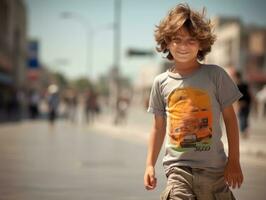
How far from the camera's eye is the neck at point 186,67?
397 cm

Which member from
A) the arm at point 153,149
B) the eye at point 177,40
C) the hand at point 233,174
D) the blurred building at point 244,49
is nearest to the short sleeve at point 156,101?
the arm at point 153,149

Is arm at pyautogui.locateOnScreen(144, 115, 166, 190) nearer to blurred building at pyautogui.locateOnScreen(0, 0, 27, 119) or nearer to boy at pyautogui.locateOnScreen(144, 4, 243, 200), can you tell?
boy at pyautogui.locateOnScreen(144, 4, 243, 200)

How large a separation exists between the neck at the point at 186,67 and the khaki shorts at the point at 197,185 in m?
0.54

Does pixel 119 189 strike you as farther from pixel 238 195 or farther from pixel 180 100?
pixel 180 100

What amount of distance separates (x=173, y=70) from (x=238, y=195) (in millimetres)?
4570

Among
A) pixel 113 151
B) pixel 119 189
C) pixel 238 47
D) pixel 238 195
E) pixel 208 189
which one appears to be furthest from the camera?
pixel 238 47

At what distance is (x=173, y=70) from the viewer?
13.2ft

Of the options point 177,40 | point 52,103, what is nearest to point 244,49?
point 52,103

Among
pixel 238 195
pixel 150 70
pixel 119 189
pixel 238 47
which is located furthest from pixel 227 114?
pixel 150 70

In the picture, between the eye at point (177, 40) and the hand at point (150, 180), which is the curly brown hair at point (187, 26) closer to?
the eye at point (177, 40)

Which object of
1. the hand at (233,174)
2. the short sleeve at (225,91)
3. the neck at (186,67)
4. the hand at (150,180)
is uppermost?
the neck at (186,67)

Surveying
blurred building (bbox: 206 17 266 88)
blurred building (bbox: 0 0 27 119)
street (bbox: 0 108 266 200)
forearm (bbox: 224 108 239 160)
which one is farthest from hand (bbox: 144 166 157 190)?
blurred building (bbox: 206 17 266 88)

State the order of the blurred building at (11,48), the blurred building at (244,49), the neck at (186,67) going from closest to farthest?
the neck at (186,67)
the blurred building at (11,48)
the blurred building at (244,49)

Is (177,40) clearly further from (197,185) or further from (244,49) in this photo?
(244,49)
